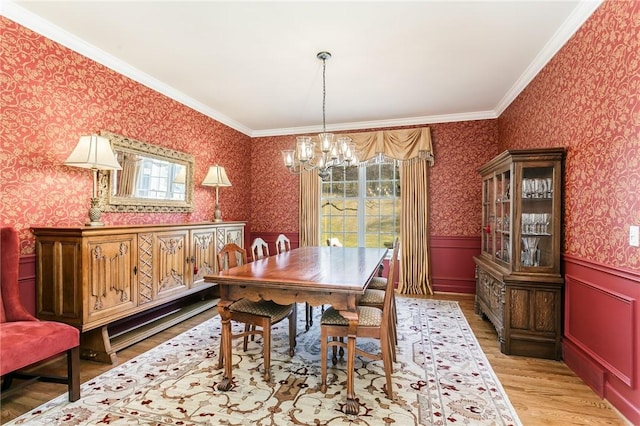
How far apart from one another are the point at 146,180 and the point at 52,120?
103 cm

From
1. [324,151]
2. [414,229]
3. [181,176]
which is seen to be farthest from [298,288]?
[414,229]

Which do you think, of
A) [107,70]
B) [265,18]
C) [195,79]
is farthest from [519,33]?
[107,70]

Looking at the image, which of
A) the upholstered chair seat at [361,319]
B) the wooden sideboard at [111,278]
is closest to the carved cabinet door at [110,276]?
the wooden sideboard at [111,278]

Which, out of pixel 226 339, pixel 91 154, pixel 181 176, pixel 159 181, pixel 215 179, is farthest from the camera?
pixel 215 179

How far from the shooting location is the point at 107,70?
3055 mm

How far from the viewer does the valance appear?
4.86 meters

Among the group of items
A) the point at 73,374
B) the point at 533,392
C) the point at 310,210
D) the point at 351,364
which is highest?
the point at 310,210

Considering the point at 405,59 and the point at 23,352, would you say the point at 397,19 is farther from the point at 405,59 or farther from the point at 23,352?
the point at 23,352

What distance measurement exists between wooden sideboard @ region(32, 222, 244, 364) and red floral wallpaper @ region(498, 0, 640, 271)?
3603 millimetres

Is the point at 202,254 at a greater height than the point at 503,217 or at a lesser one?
lesser

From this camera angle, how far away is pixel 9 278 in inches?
83.6

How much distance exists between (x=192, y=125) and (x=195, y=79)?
2.71 ft

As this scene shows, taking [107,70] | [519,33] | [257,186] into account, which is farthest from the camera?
[257,186]

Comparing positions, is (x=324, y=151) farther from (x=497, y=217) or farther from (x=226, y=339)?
(x=497, y=217)
